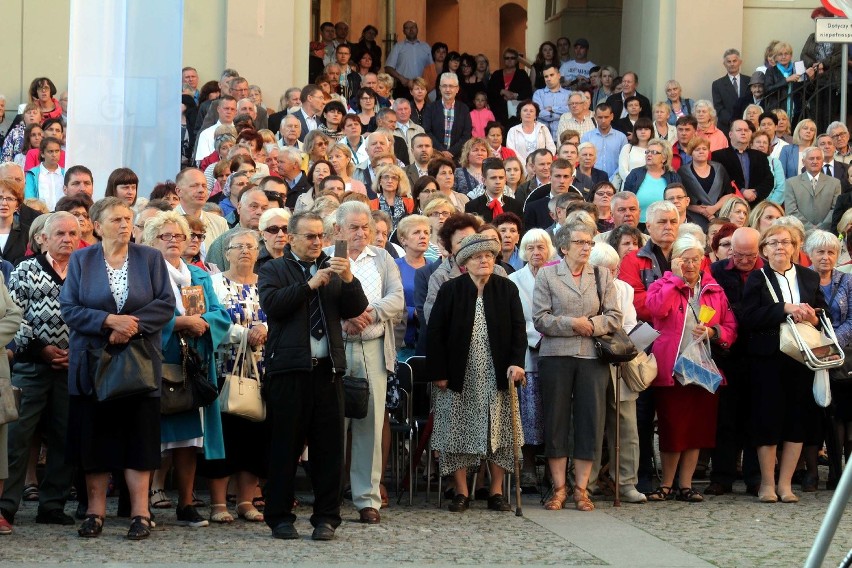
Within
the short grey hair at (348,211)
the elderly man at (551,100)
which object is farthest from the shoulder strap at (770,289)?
the elderly man at (551,100)

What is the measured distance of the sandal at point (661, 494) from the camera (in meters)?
11.4

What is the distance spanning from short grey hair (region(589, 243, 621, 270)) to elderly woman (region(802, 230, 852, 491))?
1.69 meters

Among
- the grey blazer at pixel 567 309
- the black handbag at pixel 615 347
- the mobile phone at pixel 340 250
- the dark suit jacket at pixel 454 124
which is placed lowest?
the black handbag at pixel 615 347

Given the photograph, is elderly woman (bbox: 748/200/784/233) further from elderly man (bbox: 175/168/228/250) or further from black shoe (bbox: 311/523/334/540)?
black shoe (bbox: 311/523/334/540)

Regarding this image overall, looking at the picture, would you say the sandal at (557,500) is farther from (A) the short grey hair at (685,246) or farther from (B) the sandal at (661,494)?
(A) the short grey hair at (685,246)

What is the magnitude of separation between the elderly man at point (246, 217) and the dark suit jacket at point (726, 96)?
11.3 metres

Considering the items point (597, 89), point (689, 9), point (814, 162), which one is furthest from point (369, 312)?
point (689, 9)

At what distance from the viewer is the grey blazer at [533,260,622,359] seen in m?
11.0

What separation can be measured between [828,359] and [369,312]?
3.44 meters

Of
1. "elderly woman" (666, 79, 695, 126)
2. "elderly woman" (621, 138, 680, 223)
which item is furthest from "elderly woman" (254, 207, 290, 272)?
"elderly woman" (666, 79, 695, 126)

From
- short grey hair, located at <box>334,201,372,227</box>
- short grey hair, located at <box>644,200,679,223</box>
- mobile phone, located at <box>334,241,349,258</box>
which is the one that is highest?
short grey hair, located at <box>644,200,679,223</box>

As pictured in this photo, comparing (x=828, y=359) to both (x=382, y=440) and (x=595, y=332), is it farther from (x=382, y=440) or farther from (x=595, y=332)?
(x=382, y=440)

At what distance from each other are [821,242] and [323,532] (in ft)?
15.6

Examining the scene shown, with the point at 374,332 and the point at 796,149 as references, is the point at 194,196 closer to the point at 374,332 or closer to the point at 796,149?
the point at 374,332
